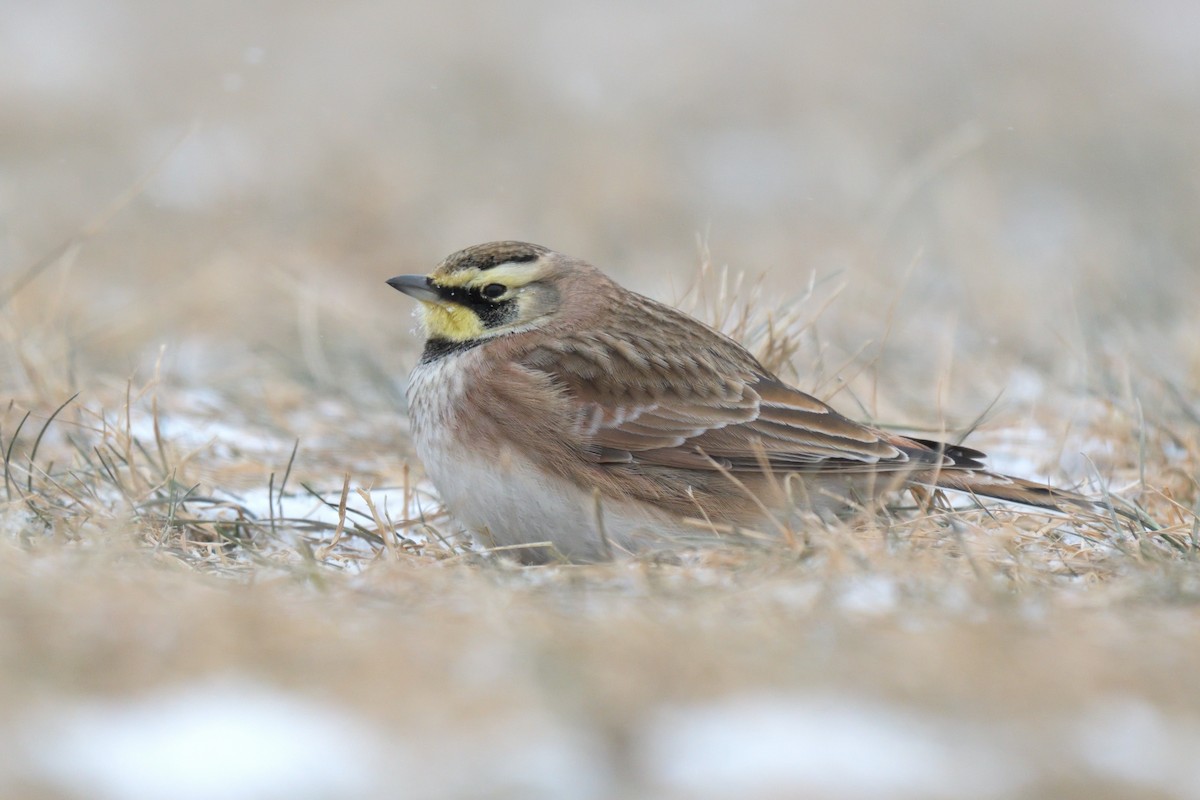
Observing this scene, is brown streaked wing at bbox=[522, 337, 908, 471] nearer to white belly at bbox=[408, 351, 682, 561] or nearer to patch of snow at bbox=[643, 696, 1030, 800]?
white belly at bbox=[408, 351, 682, 561]

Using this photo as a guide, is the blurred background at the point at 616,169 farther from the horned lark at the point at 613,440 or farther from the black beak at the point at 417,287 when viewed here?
the black beak at the point at 417,287

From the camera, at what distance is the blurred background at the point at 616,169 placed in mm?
8656

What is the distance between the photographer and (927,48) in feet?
62.3

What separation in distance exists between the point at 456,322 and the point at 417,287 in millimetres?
195

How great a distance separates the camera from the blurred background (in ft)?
28.4

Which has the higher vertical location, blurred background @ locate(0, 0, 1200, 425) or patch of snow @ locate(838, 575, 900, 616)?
blurred background @ locate(0, 0, 1200, 425)

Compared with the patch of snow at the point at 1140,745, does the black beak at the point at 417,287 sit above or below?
above

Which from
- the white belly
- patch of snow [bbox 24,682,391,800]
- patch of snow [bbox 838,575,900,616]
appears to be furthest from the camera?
the white belly

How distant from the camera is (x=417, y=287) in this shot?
543 cm

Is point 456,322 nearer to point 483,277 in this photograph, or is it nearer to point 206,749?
point 483,277

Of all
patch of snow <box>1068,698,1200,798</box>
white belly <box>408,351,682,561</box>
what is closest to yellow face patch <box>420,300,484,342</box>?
white belly <box>408,351,682,561</box>

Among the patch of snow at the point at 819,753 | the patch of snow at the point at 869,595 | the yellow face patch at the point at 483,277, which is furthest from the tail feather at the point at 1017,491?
the patch of snow at the point at 819,753

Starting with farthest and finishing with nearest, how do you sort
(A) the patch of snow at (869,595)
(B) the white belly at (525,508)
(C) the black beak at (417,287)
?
(C) the black beak at (417,287) < (B) the white belly at (525,508) < (A) the patch of snow at (869,595)

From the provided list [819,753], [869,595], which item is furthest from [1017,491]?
[819,753]
